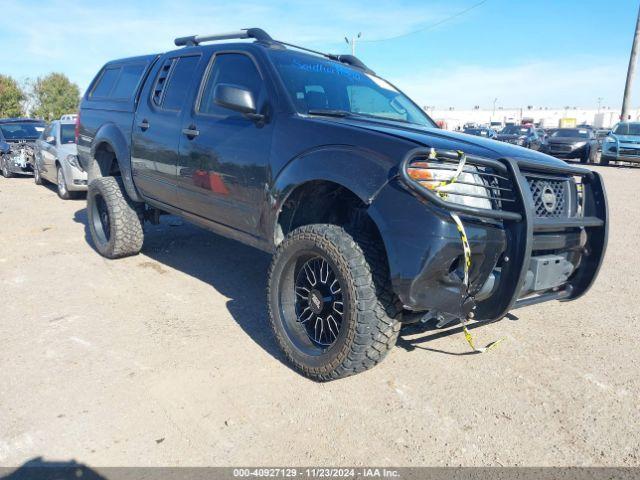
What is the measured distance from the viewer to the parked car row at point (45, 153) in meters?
9.42

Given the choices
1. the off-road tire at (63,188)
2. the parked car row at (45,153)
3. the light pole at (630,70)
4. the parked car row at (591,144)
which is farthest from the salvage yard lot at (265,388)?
the light pole at (630,70)

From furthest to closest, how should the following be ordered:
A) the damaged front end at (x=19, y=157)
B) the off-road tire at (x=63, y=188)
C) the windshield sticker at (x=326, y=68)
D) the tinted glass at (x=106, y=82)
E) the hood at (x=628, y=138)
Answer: the hood at (x=628, y=138) < the damaged front end at (x=19, y=157) < the off-road tire at (x=63, y=188) < the tinted glass at (x=106, y=82) < the windshield sticker at (x=326, y=68)

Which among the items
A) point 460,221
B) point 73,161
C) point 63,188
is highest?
point 460,221

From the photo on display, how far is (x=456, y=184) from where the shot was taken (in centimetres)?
253

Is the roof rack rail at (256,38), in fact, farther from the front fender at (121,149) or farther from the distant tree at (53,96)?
the distant tree at (53,96)

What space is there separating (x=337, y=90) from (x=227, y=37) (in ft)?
3.66

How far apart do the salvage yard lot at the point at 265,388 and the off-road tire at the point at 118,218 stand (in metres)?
0.62

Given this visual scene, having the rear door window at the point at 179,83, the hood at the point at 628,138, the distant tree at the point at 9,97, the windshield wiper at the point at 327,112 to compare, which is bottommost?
the windshield wiper at the point at 327,112

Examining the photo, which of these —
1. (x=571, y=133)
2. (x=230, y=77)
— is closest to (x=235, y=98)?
(x=230, y=77)

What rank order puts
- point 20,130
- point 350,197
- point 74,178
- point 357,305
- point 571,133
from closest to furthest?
point 357,305, point 350,197, point 74,178, point 20,130, point 571,133

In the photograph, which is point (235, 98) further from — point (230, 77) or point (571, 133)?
point (571, 133)

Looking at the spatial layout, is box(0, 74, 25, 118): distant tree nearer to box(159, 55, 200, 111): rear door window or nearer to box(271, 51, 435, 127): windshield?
box(159, 55, 200, 111): rear door window

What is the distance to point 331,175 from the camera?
2812mm

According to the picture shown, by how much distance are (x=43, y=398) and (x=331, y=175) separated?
199cm
